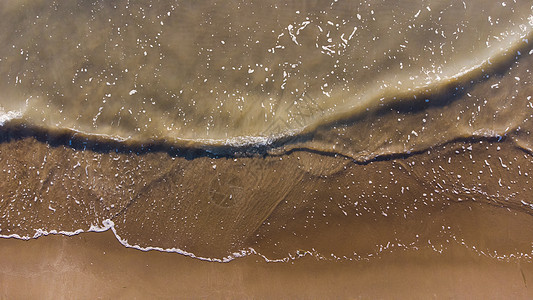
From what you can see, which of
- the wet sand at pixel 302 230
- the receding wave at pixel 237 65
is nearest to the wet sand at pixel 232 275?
the wet sand at pixel 302 230

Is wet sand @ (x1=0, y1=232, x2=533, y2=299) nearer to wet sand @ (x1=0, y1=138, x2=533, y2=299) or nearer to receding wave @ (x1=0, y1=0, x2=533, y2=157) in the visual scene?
wet sand @ (x1=0, y1=138, x2=533, y2=299)

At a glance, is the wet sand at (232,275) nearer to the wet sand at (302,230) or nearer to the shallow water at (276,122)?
the wet sand at (302,230)

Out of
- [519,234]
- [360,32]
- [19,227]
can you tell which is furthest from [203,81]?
[519,234]

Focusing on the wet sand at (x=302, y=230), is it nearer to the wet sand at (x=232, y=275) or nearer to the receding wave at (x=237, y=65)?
the wet sand at (x=232, y=275)

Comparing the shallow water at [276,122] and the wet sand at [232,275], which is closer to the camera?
the shallow water at [276,122]

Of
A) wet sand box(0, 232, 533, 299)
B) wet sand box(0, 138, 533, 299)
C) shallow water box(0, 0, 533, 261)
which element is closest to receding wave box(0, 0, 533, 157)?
shallow water box(0, 0, 533, 261)

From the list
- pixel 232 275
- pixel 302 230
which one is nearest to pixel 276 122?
pixel 302 230

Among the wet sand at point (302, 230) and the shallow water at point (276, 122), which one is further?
the wet sand at point (302, 230)

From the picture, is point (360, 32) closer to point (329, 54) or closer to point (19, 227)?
point (329, 54)
